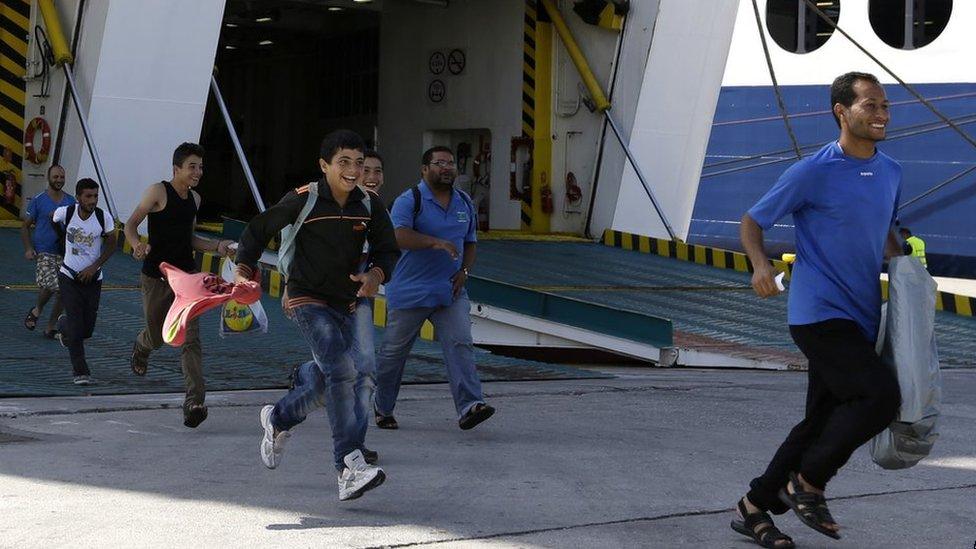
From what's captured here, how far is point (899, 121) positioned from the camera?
25297 mm

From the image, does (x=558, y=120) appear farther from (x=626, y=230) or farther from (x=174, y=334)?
(x=174, y=334)

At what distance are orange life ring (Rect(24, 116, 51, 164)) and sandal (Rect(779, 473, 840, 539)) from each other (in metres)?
14.7

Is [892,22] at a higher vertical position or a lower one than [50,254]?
higher

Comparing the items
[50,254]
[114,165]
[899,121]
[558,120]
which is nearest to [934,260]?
[899,121]

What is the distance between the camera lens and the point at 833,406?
5.70 meters

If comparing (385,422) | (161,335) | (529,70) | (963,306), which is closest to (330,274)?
(385,422)

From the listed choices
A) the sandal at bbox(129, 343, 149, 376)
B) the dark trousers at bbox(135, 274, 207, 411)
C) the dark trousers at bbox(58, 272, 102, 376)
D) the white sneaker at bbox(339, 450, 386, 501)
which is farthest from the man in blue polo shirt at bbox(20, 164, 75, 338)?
the white sneaker at bbox(339, 450, 386, 501)

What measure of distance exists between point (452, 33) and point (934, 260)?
8922 millimetres

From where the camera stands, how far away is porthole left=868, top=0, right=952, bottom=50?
25.8m

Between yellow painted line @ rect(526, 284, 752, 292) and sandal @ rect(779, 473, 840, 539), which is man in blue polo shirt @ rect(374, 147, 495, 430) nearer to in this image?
sandal @ rect(779, 473, 840, 539)

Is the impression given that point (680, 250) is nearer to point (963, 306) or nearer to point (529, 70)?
point (963, 306)

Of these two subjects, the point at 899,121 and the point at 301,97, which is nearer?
the point at 899,121

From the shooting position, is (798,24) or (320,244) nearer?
(320,244)

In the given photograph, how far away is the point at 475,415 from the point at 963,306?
470 inches
